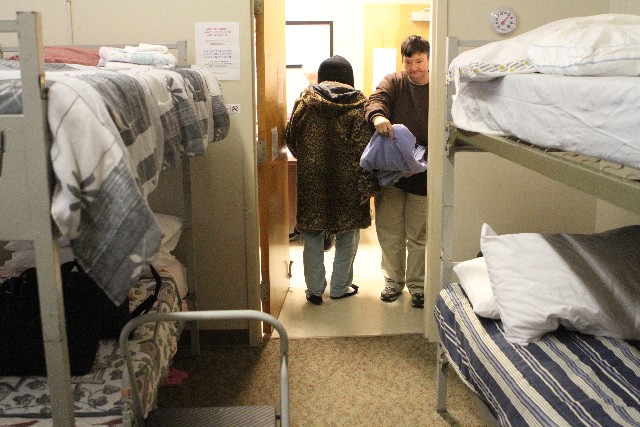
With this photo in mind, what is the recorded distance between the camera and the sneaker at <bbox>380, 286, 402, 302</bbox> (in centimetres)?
386

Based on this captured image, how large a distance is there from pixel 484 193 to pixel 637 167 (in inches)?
Answer: 78.6

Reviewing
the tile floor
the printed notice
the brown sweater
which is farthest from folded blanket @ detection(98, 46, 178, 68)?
the tile floor

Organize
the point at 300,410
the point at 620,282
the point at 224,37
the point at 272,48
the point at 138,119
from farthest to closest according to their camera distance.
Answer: the point at 272,48 < the point at 224,37 < the point at 300,410 < the point at 620,282 < the point at 138,119

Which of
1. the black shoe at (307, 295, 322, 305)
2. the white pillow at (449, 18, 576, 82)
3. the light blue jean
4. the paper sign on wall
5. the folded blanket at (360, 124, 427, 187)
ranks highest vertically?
the paper sign on wall

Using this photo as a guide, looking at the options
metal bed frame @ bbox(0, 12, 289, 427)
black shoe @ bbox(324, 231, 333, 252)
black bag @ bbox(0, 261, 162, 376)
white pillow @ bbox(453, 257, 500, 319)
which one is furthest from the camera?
black shoe @ bbox(324, 231, 333, 252)

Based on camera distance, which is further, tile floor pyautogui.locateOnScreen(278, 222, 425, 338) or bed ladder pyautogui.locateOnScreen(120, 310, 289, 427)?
tile floor pyautogui.locateOnScreen(278, 222, 425, 338)

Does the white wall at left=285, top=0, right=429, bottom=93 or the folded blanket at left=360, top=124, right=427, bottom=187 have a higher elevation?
the white wall at left=285, top=0, right=429, bottom=93

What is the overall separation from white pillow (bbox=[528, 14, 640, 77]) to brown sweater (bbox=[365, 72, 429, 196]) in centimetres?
198

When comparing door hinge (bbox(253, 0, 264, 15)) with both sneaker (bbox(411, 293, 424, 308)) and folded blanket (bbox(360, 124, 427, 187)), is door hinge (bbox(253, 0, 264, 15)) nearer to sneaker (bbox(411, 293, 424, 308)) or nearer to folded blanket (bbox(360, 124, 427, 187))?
folded blanket (bbox(360, 124, 427, 187))

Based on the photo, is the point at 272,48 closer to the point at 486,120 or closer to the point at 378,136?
the point at 378,136

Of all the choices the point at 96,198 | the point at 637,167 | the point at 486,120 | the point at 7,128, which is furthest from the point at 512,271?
the point at 7,128

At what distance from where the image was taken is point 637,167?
1173 millimetres

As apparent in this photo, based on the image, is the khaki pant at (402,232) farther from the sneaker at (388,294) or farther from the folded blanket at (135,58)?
the folded blanket at (135,58)

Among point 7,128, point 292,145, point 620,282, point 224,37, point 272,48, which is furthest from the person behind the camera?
point 292,145
